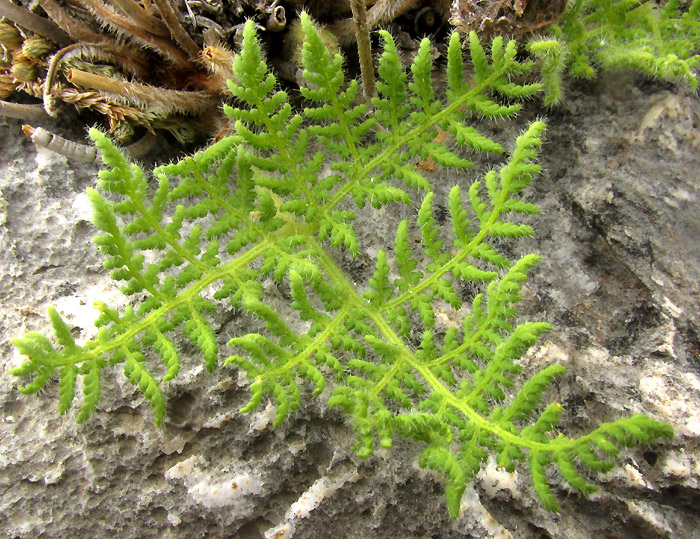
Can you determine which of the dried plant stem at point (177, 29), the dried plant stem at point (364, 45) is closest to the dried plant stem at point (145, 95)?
the dried plant stem at point (177, 29)

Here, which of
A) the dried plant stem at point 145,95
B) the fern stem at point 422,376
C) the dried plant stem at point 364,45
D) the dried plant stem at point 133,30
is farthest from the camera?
the dried plant stem at point 133,30

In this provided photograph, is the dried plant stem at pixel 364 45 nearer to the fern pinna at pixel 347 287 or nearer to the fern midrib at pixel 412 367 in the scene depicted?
the fern pinna at pixel 347 287

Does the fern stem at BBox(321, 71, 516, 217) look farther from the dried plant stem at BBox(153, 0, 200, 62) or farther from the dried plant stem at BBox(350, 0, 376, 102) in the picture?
the dried plant stem at BBox(153, 0, 200, 62)

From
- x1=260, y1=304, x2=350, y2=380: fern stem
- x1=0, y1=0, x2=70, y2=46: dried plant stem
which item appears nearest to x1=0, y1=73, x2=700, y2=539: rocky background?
x1=260, y1=304, x2=350, y2=380: fern stem

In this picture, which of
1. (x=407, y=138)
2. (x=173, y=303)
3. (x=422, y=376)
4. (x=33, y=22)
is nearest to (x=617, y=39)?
(x=407, y=138)

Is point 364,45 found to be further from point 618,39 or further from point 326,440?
point 326,440

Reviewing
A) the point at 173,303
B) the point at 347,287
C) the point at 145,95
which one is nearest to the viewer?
the point at 173,303

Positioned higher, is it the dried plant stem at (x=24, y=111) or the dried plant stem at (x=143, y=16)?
the dried plant stem at (x=143, y=16)
